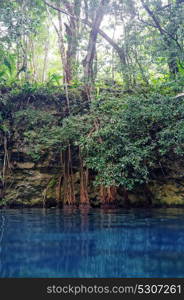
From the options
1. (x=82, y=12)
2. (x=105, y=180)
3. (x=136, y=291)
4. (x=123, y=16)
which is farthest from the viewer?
(x=82, y=12)

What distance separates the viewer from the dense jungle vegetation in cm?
695

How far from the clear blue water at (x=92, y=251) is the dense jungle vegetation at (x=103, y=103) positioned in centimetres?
269

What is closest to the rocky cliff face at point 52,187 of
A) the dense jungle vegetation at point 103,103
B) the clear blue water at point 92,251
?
the dense jungle vegetation at point 103,103

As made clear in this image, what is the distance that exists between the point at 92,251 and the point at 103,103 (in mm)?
5541

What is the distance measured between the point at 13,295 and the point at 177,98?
5976 millimetres

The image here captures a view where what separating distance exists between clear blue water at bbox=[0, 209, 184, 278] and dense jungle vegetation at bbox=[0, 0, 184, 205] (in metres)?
2.69

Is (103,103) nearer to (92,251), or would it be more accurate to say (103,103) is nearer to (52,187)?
(52,187)

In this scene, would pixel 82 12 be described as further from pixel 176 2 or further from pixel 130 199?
pixel 130 199

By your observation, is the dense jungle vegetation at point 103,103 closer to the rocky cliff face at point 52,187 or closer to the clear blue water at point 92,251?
the rocky cliff face at point 52,187

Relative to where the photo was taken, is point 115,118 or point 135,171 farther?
point 115,118

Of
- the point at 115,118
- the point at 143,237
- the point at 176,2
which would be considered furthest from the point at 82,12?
the point at 143,237

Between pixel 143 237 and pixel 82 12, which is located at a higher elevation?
pixel 82 12

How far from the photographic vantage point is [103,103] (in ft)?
26.3

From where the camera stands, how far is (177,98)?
703 centimetres
